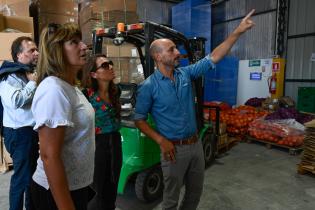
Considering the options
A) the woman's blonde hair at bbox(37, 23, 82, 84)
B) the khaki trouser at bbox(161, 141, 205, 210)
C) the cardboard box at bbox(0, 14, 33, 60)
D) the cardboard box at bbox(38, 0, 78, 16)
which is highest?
the cardboard box at bbox(38, 0, 78, 16)

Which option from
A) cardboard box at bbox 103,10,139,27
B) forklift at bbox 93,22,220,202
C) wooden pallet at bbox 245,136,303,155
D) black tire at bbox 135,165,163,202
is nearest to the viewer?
forklift at bbox 93,22,220,202

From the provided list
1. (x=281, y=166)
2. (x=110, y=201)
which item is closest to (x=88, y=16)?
(x=110, y=201)

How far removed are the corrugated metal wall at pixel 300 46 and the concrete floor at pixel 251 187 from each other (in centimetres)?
399

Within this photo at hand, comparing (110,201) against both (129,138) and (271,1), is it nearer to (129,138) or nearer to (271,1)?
(129,138)

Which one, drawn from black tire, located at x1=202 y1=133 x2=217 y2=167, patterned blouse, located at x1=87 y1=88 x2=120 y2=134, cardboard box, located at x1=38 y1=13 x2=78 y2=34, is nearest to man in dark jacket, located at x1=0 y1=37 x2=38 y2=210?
patterned blouse, located at x1=87 y1=88 x2=120 y2=134

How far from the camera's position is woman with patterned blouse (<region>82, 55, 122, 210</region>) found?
245cm

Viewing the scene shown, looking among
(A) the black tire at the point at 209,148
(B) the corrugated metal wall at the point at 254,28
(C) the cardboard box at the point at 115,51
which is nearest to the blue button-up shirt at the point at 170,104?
(C) the cardboard box at the point at 115,51

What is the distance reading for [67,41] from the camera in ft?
4.38

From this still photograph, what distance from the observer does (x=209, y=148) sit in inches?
195

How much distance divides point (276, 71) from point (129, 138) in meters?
6.72

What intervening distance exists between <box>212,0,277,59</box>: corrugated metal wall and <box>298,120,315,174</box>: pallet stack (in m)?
5.50

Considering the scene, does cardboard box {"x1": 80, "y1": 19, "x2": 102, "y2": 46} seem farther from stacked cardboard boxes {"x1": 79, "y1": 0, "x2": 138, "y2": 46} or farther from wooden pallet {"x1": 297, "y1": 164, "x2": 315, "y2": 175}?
wooden pallet {"x1": 297, "y1": 164, "x2": 315, "y2": 175}

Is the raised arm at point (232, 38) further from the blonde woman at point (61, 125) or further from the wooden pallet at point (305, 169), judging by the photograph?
the wooden pallet at point (305, 169)

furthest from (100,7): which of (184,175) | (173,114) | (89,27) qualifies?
(184,175)
